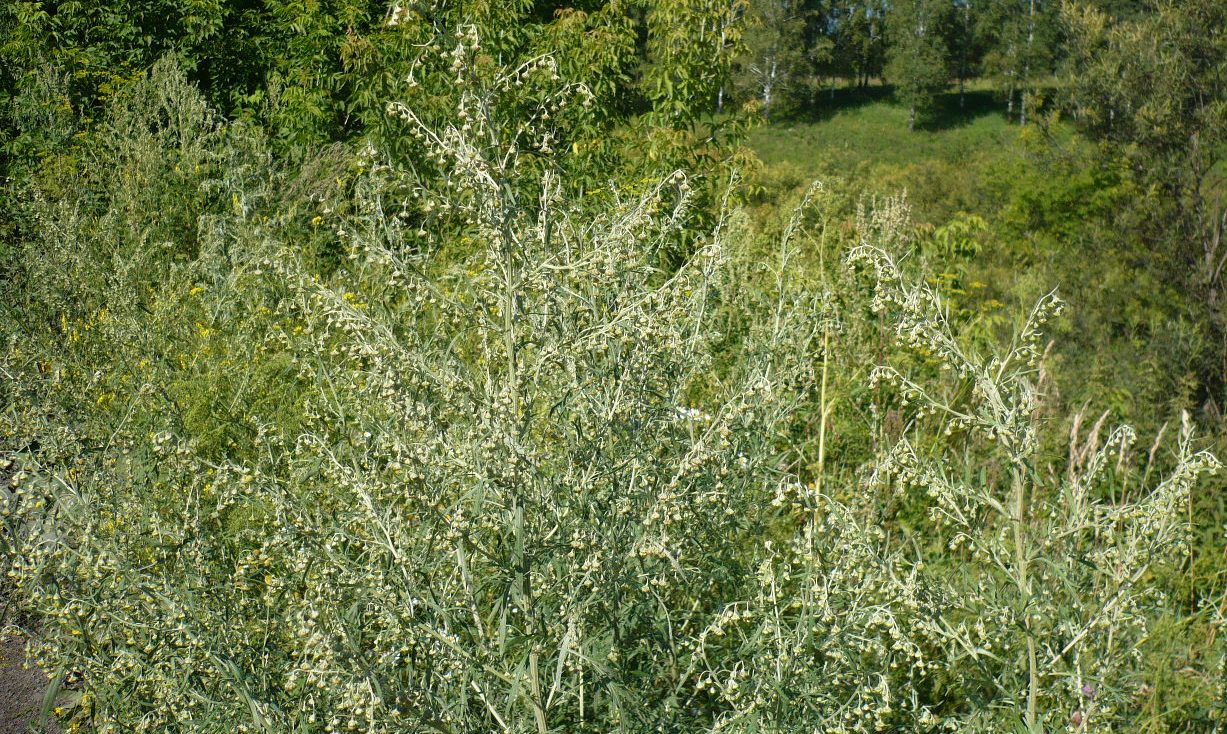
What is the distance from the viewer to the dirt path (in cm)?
357

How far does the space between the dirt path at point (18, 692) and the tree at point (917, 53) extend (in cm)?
6214

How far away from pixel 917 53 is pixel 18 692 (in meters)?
66.2

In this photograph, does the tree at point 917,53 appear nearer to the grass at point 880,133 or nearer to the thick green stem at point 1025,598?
the grass at point 880,133

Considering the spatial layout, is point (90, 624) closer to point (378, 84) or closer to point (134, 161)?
point (378, 84)

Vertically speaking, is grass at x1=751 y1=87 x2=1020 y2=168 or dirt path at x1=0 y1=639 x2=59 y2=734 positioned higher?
grass at x1=751 y1=87 x2=1020 y2=168

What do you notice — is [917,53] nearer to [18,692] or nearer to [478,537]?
[18,692]

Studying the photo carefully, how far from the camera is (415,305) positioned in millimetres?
2336

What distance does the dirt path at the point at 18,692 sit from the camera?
3572 mm

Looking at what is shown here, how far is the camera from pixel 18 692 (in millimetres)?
3797

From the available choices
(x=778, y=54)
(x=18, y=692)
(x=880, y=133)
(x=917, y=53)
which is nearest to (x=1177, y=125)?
(x=18, y=692)

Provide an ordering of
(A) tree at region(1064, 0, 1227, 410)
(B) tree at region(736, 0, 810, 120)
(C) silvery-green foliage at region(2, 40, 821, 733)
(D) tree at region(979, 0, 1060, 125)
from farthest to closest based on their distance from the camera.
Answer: (D) tree at region(979, 0, 1060, 125) → (B) tree at region(736, 0, 810, 120) → (A) tree at region(1064, 0, 1227, 410) → (C) silvery-green foliage at region(2, 40, 821, 733)

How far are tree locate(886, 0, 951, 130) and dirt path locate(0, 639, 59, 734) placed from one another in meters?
62.1

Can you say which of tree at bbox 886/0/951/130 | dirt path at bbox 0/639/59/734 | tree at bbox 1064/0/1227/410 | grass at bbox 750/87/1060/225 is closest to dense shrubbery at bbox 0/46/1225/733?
dirt path at bbox 0/639/59/734

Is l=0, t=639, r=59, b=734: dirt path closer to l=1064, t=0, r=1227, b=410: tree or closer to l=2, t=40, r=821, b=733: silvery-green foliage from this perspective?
l=2, t=40, r=821, b=733: silvery-green foliage
